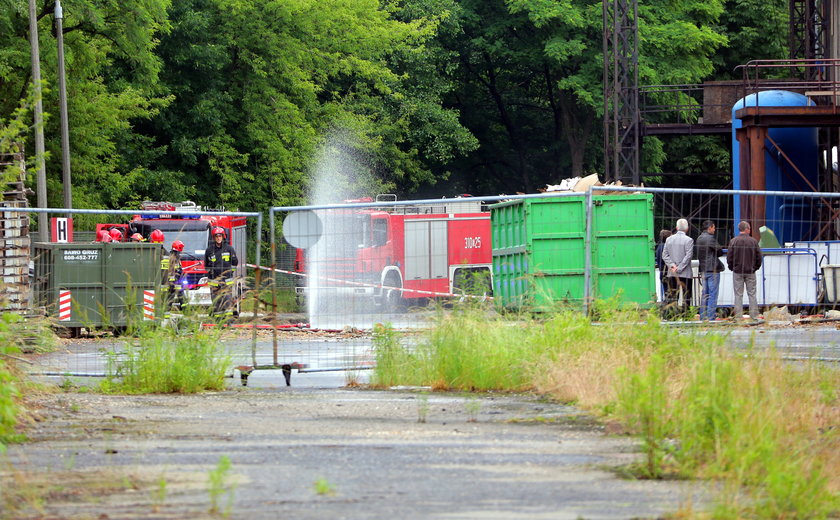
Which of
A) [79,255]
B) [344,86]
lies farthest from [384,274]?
[344,86]

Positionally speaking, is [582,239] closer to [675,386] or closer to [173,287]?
[173,287]

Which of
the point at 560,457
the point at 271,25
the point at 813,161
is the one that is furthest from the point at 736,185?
the point at 560,457

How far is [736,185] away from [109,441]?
24.7 metres

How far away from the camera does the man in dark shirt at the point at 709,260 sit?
19734mm

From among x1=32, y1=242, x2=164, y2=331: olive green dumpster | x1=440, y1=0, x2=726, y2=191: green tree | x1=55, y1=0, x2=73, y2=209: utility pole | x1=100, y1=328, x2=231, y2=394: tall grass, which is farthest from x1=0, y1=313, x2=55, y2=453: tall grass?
x1=440, y1=0, x2=726, y2=191: green tree

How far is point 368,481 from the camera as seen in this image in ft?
23.3

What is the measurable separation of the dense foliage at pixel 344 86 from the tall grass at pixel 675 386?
932 inches

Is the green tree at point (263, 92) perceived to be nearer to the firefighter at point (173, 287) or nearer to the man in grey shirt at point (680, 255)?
the man in grey shirt at point (680, 255)

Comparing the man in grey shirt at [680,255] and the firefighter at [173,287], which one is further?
the man in grey shirt at [680,255]

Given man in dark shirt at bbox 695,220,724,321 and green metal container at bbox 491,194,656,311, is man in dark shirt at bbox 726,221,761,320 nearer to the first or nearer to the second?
man in dark shirt at bbox 695,220,724,321

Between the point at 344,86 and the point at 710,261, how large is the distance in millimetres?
29264

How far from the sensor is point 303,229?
14.2 m

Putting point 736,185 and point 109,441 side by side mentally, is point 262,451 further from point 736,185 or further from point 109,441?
point 736,185

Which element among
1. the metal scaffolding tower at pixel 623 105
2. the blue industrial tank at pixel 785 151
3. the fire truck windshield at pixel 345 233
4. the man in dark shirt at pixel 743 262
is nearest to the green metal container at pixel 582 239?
the man in dark shirt at pixel 743 262
